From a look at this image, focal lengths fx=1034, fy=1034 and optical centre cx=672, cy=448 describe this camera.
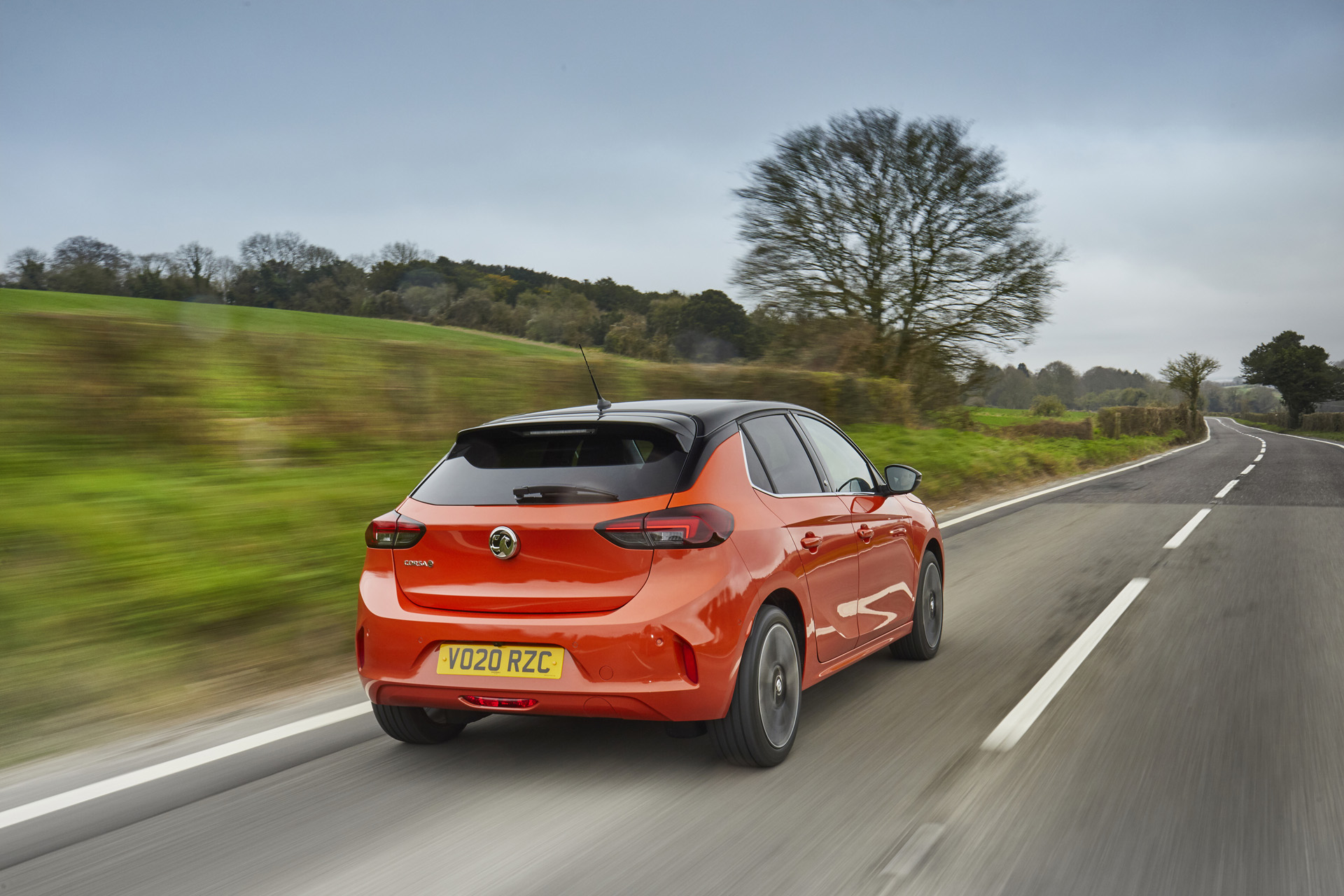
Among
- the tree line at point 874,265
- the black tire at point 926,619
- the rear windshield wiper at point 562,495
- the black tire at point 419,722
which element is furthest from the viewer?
the tree line at point 874,265

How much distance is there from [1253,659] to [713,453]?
3907mm

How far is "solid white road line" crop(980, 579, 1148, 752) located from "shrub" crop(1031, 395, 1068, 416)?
7002 centimetres

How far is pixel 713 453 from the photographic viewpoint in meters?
4.13

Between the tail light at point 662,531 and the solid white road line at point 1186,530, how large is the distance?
9.21m

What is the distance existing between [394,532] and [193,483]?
481cm

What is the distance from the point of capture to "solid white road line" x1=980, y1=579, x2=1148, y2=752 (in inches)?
179

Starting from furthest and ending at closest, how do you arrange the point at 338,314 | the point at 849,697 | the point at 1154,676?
1. the point at 338,314
2. the point at 1154,676
3. the point at 849,697

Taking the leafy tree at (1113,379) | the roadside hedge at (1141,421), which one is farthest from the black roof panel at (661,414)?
the leafy tree at (1113,379)

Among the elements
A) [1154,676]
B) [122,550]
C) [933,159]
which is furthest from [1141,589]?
[933,159]

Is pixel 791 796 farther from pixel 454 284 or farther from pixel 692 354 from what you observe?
pixel 454 284

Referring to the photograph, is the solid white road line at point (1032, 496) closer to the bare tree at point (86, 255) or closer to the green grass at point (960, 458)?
the green grass at point (960, 458)

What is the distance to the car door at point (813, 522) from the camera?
14.5ft

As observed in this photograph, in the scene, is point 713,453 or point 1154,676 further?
point 1154,676

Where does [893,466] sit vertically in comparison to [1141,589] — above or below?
above
